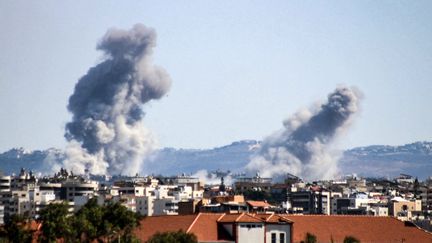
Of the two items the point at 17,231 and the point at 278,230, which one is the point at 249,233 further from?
the point at 17,231

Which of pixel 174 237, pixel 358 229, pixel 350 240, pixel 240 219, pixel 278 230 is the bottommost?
pixel 350 240

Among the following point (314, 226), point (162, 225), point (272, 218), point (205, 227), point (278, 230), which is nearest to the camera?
point (205, 227)

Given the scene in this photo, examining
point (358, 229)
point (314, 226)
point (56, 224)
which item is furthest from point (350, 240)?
point (56, 224)

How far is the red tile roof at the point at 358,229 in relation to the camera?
10194 centimetres

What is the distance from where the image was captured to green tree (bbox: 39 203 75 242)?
80875 millimetres

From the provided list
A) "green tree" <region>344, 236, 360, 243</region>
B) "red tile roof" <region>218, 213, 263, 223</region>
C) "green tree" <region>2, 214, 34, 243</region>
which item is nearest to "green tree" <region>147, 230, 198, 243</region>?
"green tree" <region>2, 214, 34, 243</region>


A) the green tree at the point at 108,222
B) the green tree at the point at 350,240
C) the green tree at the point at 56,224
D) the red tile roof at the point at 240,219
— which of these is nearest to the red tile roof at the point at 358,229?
the red tile roof at the point at 240,219

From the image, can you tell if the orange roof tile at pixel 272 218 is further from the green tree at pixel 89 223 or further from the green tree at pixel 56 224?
the green tree at pixel 56 224

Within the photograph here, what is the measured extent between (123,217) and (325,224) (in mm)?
23257

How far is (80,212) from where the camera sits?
85.1 meters

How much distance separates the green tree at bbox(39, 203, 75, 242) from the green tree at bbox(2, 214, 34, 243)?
2.71 ft

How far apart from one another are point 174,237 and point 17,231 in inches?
349

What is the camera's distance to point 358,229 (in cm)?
10456

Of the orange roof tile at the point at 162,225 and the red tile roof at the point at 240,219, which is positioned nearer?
the orange roof tile at the point at 162,225
